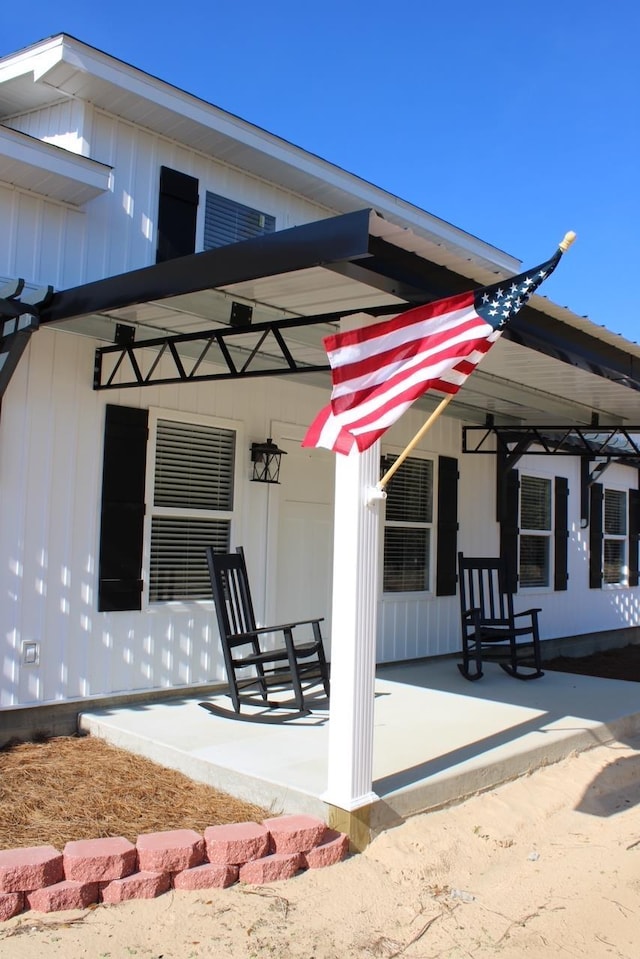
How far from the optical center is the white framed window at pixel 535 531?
377 inches

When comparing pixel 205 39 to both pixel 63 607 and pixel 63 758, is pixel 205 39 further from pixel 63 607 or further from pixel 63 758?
pixel 63 758

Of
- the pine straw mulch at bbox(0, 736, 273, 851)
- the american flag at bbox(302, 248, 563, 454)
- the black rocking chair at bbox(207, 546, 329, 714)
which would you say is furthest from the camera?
the black rocking chair at bbox(207, 546, 329, 714)

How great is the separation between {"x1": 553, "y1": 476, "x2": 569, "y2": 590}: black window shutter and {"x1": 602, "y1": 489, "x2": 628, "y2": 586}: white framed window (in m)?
1.45

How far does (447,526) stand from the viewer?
826cm

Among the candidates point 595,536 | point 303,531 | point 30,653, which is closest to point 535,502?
point 595,536

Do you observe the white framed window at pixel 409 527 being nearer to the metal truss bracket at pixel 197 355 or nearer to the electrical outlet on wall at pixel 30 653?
the metal truss bracket at pixel 197 355

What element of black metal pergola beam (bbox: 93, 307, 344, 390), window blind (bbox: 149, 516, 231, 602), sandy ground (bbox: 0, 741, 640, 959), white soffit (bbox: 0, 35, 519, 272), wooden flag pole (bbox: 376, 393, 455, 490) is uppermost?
white soffit (bbox: 0, 35, 519, 272)

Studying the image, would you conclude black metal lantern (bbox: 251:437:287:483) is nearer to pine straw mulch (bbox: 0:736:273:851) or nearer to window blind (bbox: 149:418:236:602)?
window blind (bbox: 149:418:236:602)

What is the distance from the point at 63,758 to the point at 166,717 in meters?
0.75

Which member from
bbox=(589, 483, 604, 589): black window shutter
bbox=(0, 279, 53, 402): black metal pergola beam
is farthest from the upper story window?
bbox=(589, 483, 604, 589): black window shutter

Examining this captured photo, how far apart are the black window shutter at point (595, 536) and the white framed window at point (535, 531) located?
1116 millimetres

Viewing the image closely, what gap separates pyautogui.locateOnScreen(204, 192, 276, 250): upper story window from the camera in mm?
6531

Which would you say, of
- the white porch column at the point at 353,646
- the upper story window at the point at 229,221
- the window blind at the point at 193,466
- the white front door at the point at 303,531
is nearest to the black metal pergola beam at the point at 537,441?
the white front door at the point at 303,531

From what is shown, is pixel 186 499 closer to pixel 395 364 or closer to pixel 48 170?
pixel 48 170
